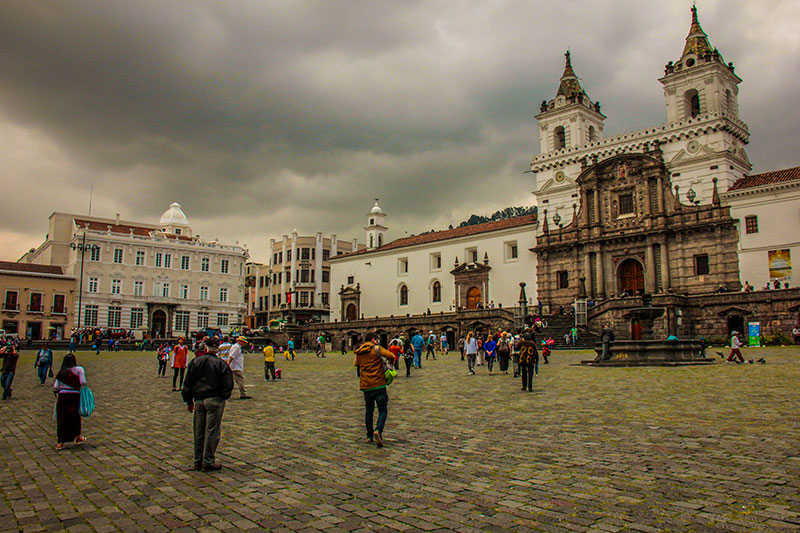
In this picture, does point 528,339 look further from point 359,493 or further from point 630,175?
point 630,175

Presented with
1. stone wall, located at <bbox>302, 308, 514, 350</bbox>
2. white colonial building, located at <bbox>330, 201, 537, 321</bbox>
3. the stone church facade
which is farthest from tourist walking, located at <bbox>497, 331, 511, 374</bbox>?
white colonial building, located at <bbox>330, 201, 537, 321</bbox>

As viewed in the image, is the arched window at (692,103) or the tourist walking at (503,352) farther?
the arched window at (692,103)

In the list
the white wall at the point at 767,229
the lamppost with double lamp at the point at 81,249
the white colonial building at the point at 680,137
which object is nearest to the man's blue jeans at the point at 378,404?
the white wall at the point at 767,229

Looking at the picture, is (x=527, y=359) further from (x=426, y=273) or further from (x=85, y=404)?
(x=426, y=273)

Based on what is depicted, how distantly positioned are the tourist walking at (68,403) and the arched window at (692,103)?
47718mm

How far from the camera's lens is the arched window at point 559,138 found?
53.7 m

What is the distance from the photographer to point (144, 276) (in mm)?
65938

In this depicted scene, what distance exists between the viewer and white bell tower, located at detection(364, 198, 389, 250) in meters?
73.1

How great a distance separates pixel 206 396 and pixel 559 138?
51.3 metres

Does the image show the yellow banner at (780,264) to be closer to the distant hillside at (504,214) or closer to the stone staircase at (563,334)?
the stone staircase at (563,334)

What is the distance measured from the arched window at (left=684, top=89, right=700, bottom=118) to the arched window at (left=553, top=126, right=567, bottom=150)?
10539mm

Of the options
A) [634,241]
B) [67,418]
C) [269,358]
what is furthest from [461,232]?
[67,418]

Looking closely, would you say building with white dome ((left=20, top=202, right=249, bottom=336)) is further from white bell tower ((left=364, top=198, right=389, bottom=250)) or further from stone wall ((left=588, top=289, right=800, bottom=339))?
stone wall ((left=588, top=289, right=800, bottom=339))

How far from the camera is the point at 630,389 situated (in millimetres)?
15078
